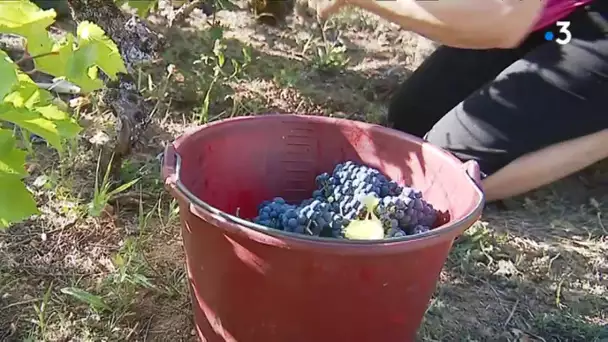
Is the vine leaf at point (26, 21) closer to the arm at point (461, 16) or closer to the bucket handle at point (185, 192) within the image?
the bucket handle at point (185, 192)

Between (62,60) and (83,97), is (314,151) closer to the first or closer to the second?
(62,60)

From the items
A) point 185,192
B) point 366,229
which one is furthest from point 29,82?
point 366,229

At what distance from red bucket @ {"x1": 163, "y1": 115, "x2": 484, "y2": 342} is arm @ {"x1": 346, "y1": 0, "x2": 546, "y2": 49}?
202 mm

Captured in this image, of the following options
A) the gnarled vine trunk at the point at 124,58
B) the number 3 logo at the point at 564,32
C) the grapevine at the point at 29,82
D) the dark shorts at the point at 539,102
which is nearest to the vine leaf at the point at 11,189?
the grapevine at the point at 29,82

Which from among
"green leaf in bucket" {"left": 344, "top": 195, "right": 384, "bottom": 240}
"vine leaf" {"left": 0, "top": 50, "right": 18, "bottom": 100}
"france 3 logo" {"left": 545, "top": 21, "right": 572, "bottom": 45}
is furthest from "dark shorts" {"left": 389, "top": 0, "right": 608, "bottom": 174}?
"vine leaf" {"left": 0, "top": 50, "right": 18, "bottom": 100}

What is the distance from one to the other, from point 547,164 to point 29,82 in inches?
46.0

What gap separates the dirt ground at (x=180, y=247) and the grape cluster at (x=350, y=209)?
297 millimetres

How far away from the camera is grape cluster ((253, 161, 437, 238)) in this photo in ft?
4.06

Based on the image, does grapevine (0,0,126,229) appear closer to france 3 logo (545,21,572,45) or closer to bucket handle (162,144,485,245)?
bucket handle (162,144,485,245)

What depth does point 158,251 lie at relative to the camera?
5.17 ft

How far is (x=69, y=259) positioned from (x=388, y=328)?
2.19ft

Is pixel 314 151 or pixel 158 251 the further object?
pixel 158 251

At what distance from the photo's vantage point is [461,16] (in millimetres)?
1377

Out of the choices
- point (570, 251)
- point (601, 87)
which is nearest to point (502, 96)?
point (601, 87)
